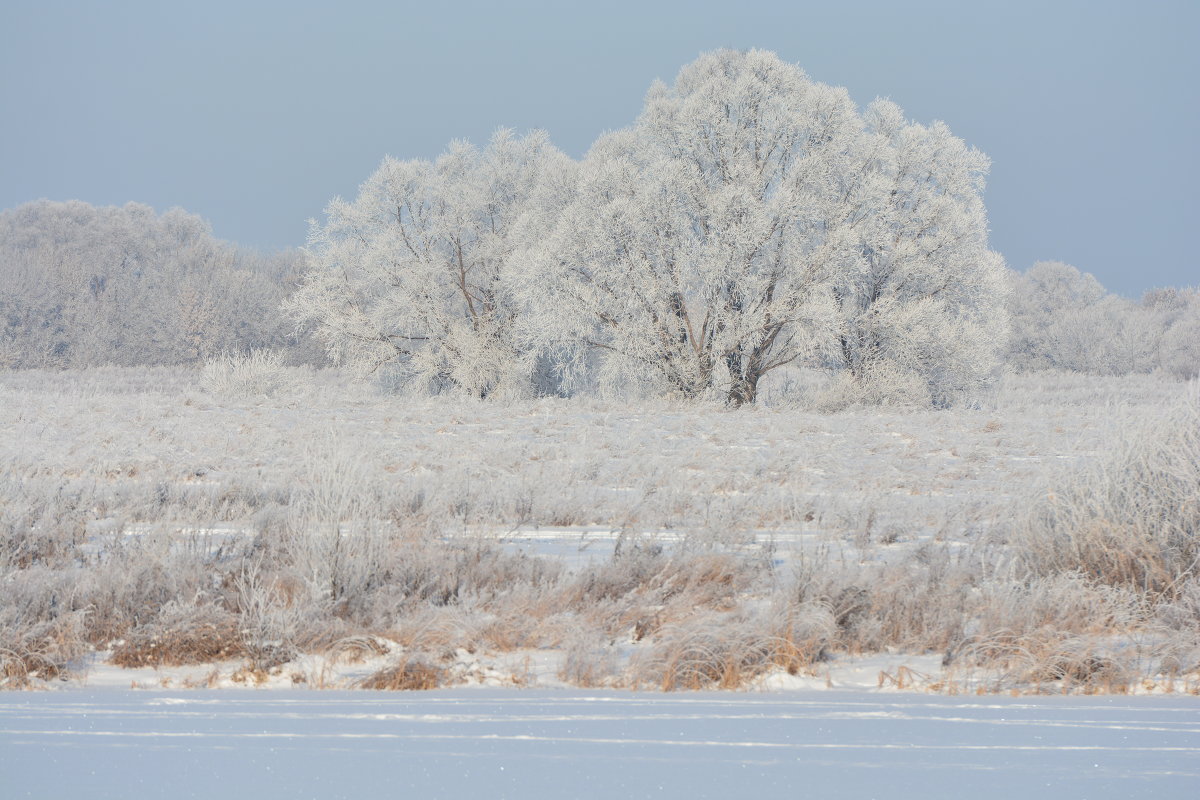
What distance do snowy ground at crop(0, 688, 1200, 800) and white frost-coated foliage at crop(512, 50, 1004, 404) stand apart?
18.4m

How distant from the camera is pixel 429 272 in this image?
2869 centimetres

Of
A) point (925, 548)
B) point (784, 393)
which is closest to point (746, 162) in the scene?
point (784, 393)

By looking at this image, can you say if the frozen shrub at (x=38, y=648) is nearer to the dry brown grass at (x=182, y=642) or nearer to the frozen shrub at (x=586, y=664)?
the dry brown grass at (x=182, y=642)

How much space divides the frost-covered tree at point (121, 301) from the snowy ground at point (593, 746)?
174 feet

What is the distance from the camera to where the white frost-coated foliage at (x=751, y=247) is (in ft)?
74.1

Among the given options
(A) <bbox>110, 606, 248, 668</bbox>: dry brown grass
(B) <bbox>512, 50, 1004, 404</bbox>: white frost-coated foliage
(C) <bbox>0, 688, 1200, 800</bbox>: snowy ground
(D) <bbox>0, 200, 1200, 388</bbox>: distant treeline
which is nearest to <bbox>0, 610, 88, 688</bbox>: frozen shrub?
(A) <bbox>110, 606, 248, 668</bbox>: dry brown grass

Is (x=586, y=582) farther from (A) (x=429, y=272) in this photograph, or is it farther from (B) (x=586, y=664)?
(A) (x=429, y=272)

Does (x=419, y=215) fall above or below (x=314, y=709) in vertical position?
above

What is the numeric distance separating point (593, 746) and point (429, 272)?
1028 inches

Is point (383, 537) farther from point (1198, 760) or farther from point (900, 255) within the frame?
point (900, 255)

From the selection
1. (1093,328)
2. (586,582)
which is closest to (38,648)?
(586,582)

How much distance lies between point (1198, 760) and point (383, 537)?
434cm

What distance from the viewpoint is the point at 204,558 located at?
6.31 m

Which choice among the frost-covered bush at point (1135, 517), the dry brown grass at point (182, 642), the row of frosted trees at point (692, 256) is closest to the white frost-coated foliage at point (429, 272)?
the row of frosted trees at point (692, 256)
